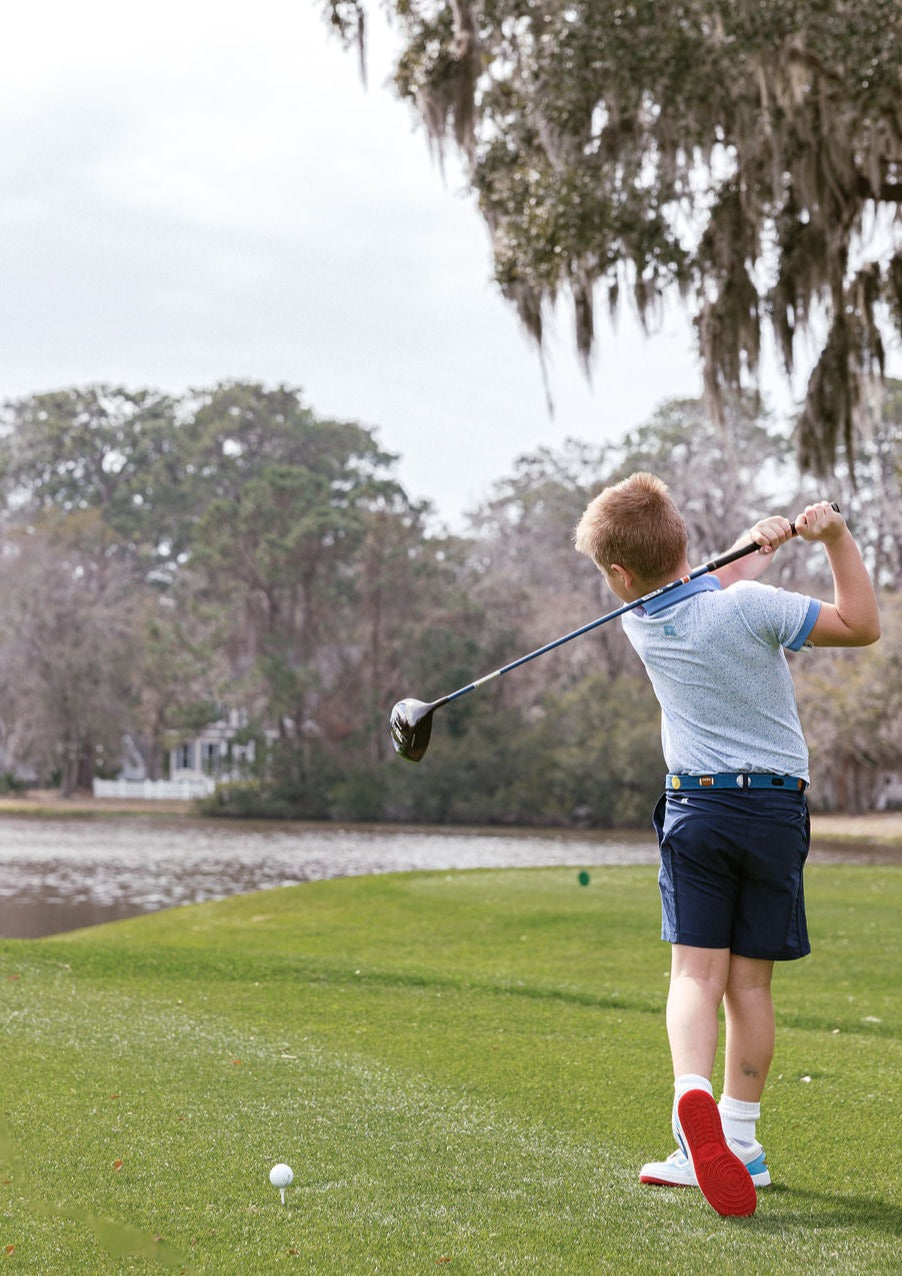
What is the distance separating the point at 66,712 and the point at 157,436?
1967cm

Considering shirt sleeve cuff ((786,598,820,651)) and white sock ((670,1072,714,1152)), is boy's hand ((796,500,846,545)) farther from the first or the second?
white sock ((670,1072,714,1152))

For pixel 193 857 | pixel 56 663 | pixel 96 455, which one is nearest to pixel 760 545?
pixel 193 857

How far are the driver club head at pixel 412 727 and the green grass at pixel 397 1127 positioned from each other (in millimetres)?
941

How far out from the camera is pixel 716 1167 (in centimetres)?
277

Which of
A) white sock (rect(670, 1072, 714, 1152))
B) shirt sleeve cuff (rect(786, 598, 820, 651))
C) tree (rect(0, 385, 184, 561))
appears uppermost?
tree (rect(0, 385, 184, 561))

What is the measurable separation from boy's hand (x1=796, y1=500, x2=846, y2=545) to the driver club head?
1063 mm

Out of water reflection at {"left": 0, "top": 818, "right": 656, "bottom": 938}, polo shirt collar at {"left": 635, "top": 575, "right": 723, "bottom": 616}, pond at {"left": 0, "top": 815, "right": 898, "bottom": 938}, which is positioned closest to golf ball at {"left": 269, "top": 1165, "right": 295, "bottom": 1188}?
polo shirt collar at {"left": 635, "top": 575, "right": 723, "bottom": 616}

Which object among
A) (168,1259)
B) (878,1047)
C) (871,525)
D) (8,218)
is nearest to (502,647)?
(871,525)

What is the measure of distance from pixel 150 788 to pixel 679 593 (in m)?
46.2

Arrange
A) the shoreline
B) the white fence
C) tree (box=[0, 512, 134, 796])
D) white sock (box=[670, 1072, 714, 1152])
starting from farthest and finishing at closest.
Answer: the white fence
tree (box=[0, 512, 134, 796])
the shoreline
white sock (box=[670, 1072, 714, 1152])

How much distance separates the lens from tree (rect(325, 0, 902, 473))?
37.3 ft

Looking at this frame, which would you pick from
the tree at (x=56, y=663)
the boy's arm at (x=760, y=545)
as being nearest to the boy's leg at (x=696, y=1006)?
the boy's arm at (x=760, y=545)

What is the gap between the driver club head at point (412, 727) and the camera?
3.63 meters

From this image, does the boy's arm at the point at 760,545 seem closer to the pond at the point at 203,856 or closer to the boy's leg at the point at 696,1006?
the boy's leg at the point at 696,1006
